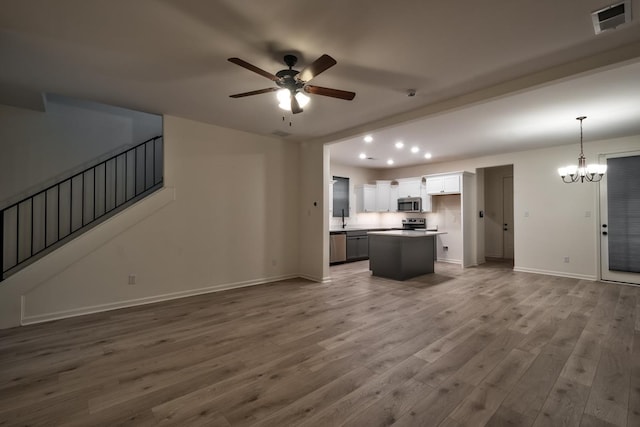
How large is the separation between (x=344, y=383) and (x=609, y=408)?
1.78 metres

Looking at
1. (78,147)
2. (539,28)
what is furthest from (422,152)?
(78,147)

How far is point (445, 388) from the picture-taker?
210 cm

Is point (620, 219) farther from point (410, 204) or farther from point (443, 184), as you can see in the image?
point (410, 204)

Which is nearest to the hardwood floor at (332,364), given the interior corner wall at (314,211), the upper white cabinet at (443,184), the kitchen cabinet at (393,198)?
the interior corner wall at (314,211)

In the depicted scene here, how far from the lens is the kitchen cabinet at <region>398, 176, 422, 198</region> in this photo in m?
8.16

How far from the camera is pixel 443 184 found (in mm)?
7539

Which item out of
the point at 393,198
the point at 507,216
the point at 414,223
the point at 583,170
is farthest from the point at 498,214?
the point at 583,170

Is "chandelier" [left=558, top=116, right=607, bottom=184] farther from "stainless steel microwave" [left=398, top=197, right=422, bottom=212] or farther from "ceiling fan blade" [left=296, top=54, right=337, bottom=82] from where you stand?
"ceiling fan blade" [left=296, top=54, right=337, bottom=82]

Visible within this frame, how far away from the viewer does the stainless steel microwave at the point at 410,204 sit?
809 centimetres

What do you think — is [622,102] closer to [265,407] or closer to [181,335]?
[265,407]

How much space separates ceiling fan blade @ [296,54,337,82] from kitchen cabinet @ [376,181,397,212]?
6.55 meters

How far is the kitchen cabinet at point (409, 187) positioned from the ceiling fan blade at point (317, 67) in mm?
6262

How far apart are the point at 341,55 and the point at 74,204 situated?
15.1 feet

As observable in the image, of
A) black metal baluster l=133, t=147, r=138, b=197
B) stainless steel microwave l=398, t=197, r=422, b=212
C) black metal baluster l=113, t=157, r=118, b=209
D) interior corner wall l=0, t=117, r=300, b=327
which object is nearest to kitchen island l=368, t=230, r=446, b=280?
interior corner wall l=0, t=117, r=300, b=327
